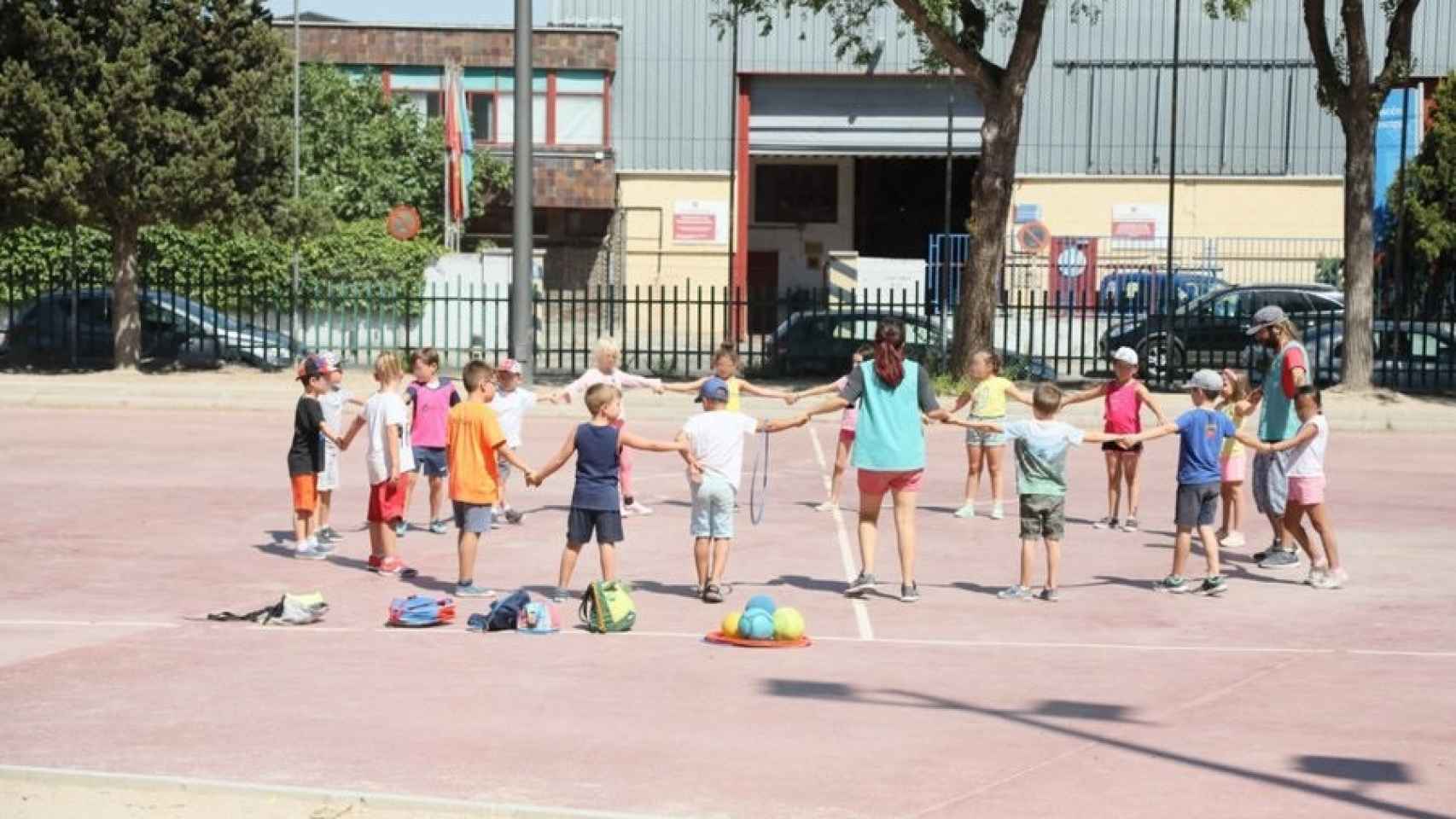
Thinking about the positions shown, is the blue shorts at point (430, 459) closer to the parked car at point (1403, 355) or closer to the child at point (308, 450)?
the child at point (308, 450)

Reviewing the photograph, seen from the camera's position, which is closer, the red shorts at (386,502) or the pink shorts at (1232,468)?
the red shorts at (386,502)

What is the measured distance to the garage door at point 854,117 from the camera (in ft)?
160

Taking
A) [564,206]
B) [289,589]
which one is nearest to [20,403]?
[289,589]

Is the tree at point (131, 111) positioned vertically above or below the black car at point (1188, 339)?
above

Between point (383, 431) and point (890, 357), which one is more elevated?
point (890, 357)

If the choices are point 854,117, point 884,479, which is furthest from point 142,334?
point 854,117

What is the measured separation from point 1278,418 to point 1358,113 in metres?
14.7

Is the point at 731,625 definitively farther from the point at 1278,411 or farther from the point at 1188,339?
the point at 1188,339

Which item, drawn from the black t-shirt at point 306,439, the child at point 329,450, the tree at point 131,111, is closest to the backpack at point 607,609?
the black t-shirt at point 306,439

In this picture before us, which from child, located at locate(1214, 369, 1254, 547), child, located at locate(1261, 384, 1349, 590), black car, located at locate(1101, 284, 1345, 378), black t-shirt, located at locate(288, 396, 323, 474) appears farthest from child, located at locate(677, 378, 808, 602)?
black car, located at locate(1101, 284, 1345, 378)

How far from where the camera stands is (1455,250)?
37438 mm

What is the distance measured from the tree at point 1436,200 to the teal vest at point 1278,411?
21.6 meters

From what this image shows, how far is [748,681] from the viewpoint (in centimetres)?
1063

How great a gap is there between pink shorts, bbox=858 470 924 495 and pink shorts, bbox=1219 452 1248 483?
A: 10.3 feet
